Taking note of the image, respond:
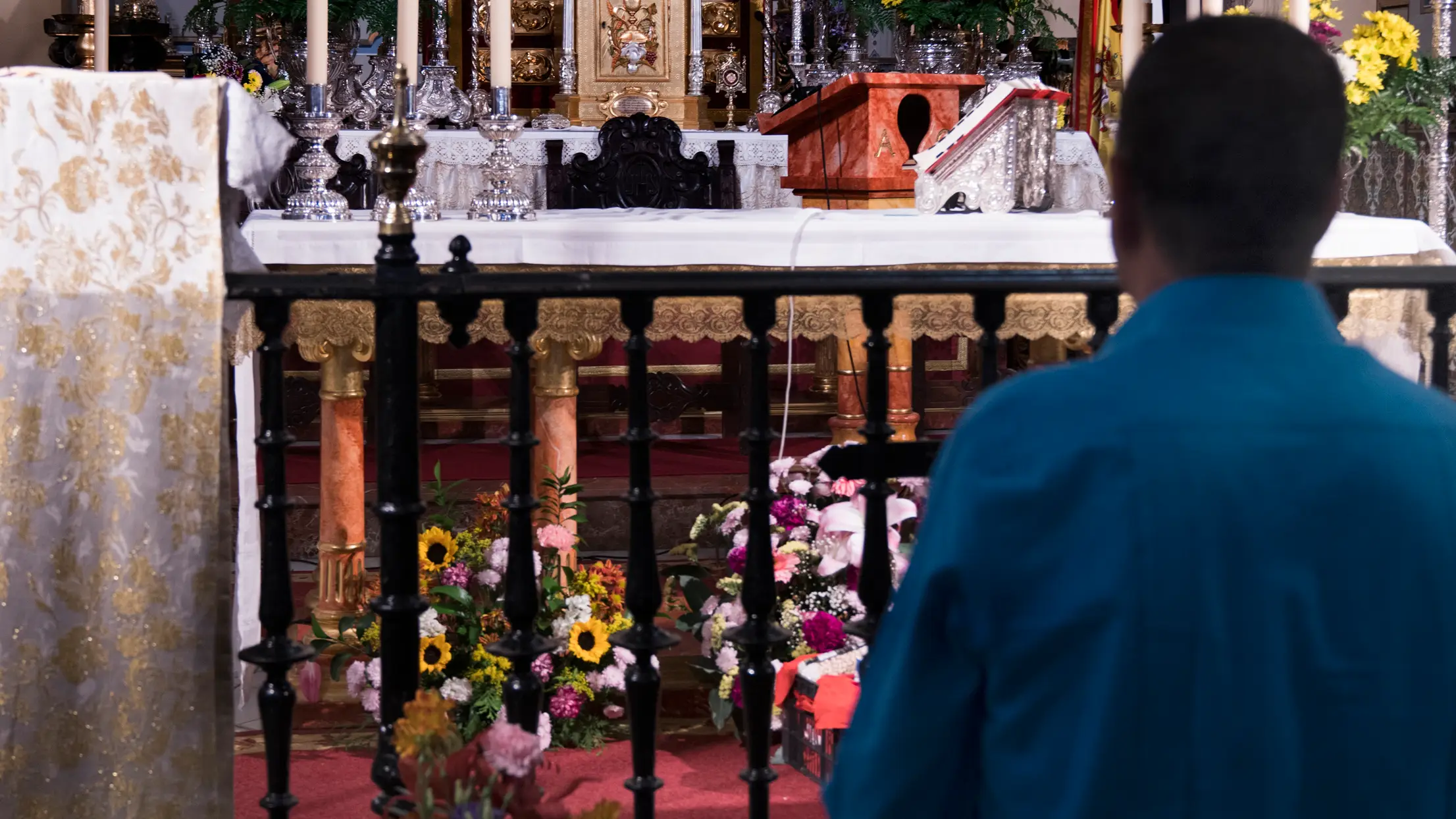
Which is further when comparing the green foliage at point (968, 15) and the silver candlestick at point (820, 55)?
the silver candlestick at point (820, 55)

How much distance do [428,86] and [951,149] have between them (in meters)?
1.27

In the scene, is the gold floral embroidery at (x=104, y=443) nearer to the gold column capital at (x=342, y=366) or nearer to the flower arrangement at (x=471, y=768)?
the flower arrangement at (x=471, y=768)

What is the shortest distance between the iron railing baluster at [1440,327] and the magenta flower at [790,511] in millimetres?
1466

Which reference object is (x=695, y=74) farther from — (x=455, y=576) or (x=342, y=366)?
(x=455, y=576)

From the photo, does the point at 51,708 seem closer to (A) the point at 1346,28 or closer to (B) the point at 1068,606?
(B) the point at 1068,606

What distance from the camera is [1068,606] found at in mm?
998

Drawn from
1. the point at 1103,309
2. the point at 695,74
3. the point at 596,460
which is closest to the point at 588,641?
the point at 1103,309

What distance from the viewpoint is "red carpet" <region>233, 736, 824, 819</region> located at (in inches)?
110

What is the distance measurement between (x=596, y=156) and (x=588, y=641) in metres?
3.09

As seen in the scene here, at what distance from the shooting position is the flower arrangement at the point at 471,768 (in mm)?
1625

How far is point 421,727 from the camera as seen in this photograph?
1681mm

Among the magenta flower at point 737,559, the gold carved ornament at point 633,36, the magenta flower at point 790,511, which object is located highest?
the gold carved ornament at point 633,36

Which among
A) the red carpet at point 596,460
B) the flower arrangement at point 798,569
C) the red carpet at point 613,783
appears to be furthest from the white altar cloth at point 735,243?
the red carpet at point 596,460

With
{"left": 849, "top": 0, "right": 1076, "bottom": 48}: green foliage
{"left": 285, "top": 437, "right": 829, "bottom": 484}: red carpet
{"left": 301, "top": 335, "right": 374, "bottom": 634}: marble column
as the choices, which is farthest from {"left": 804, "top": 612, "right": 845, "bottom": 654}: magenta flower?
{"left": 849, "top": 0, "right": 1076, "bottom": 48}: green foliage
